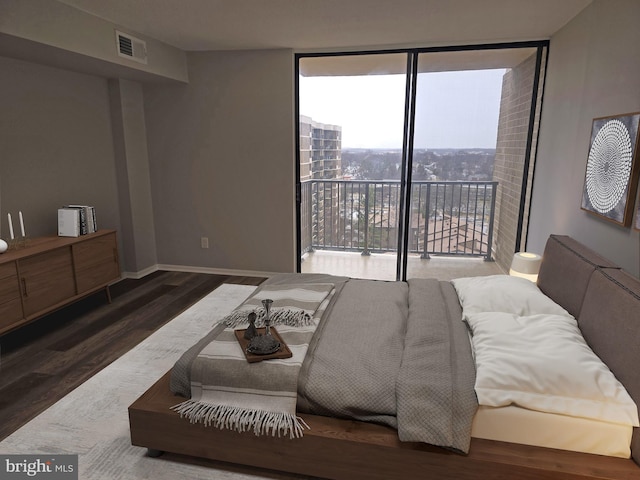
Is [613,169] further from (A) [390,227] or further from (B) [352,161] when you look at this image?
(B) [352,161]

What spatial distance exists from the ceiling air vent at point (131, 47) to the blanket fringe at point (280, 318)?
2.59m

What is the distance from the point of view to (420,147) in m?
4.24

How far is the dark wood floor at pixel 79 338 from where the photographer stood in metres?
2.49

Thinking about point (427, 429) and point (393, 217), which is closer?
point (427, 429)

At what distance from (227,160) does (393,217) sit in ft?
6.39

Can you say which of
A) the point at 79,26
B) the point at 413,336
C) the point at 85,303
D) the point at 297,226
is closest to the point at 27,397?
the point at 85,303

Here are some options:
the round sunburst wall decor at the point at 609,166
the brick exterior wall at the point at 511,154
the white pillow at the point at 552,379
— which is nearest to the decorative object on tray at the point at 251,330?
the white pillow at the point at 552,379

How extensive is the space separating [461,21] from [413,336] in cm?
263

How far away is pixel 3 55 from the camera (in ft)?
10.4

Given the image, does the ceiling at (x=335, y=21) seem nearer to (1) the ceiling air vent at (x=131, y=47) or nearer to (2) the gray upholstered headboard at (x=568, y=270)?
(1) the ceiling air vent at (x=131, y=47)

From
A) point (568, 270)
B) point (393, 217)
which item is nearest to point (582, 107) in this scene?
point (568, 270)

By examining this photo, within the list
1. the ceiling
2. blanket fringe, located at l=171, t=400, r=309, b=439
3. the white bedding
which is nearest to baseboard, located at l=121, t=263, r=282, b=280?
the ceiling

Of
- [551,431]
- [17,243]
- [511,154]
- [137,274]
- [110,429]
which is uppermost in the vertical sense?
[511,154]

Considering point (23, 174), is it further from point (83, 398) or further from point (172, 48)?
point (83, 398)
